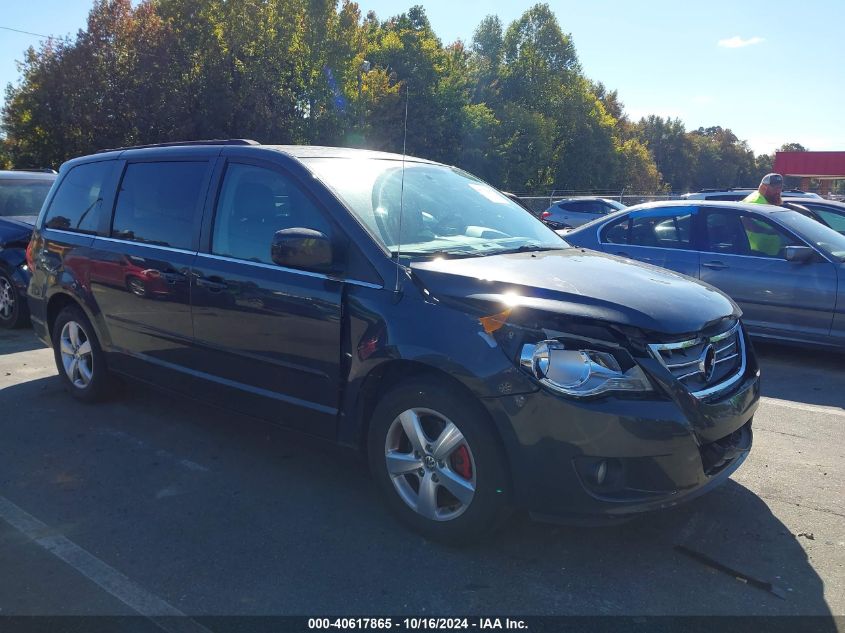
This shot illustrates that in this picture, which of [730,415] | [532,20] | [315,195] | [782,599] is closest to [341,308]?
[315,195]

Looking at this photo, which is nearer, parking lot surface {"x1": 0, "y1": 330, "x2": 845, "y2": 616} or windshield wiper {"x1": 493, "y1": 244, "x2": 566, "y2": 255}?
parking lot surface {"x1": 0, "y1": 330, "x2": 845, "y2": 616}

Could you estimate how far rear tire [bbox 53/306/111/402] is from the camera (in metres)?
5.43

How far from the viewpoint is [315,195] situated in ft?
12.6

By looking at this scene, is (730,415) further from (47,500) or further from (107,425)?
(107,425)

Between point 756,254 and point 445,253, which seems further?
point 756,254

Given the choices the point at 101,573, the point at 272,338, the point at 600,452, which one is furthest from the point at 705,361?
the point at 101,573

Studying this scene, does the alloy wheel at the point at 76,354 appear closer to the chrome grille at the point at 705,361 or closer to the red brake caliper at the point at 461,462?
the red brake caliper at the point at 461,462

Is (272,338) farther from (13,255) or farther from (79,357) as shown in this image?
(13,255)

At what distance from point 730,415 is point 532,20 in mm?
66149

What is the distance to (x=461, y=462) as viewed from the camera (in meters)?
3.25

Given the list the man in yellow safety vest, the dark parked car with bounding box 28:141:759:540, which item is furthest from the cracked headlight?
the man in yellow safety vest

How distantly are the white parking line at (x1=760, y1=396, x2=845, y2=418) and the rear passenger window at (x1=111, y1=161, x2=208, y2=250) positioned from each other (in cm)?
445

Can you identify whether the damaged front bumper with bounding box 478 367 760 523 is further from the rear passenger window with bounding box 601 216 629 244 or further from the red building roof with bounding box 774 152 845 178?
the red building roof with bounding box 774 152 845 178

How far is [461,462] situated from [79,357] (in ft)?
12.1
